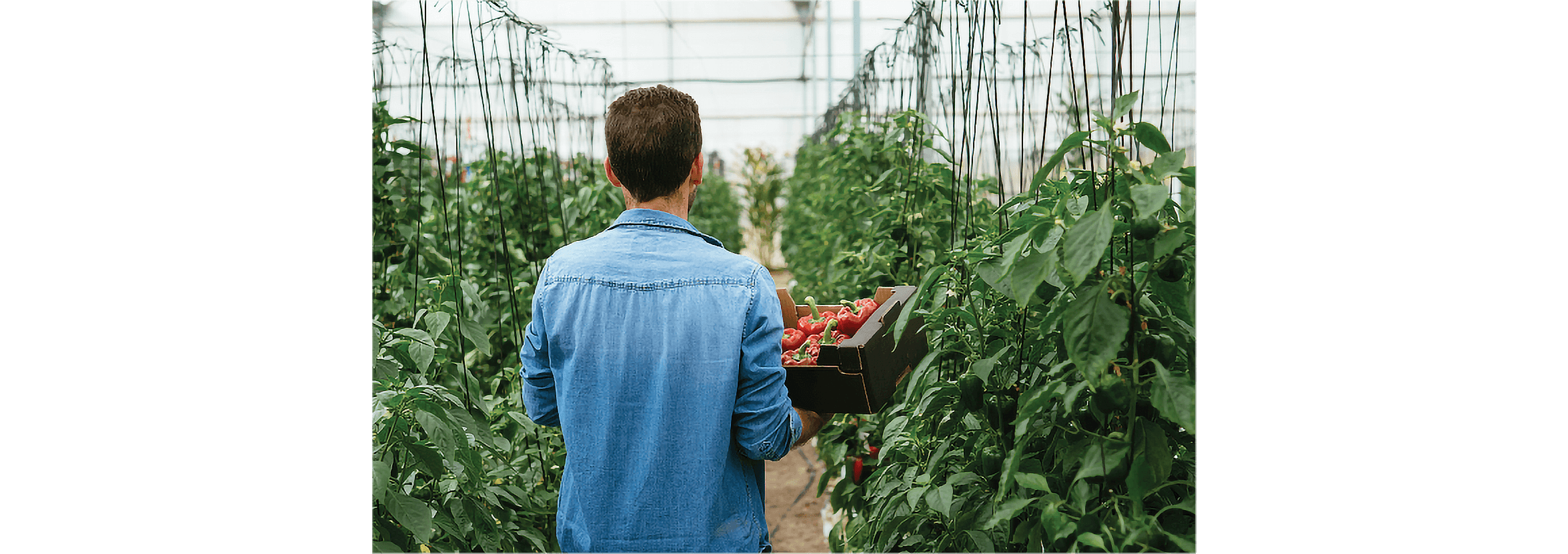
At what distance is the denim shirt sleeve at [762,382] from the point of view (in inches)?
41.8

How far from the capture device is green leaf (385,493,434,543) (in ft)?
3.72

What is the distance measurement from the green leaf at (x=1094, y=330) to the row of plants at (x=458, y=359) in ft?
2.47

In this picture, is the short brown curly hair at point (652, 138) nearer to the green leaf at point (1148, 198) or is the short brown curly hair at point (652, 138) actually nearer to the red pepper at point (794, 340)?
the red pepper at point (794, 340)

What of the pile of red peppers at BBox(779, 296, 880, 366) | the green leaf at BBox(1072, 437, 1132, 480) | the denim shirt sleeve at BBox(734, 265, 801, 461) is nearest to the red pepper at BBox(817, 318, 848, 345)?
the pile of red peppers at BBox(779, 296, 880, 366)

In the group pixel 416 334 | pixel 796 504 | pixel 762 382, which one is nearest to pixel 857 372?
pixel 762 382

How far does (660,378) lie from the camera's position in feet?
3.40

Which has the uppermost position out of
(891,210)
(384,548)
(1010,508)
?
(891,210)

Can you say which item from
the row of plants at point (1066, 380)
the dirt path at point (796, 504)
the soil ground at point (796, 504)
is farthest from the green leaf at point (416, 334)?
the dirt path at point (796, 504)

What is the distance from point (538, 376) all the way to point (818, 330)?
1.57 feet

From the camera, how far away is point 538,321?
1101 millimetres

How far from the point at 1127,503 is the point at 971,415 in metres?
0.29

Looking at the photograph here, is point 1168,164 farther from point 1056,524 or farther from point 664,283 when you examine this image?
point 664,283
